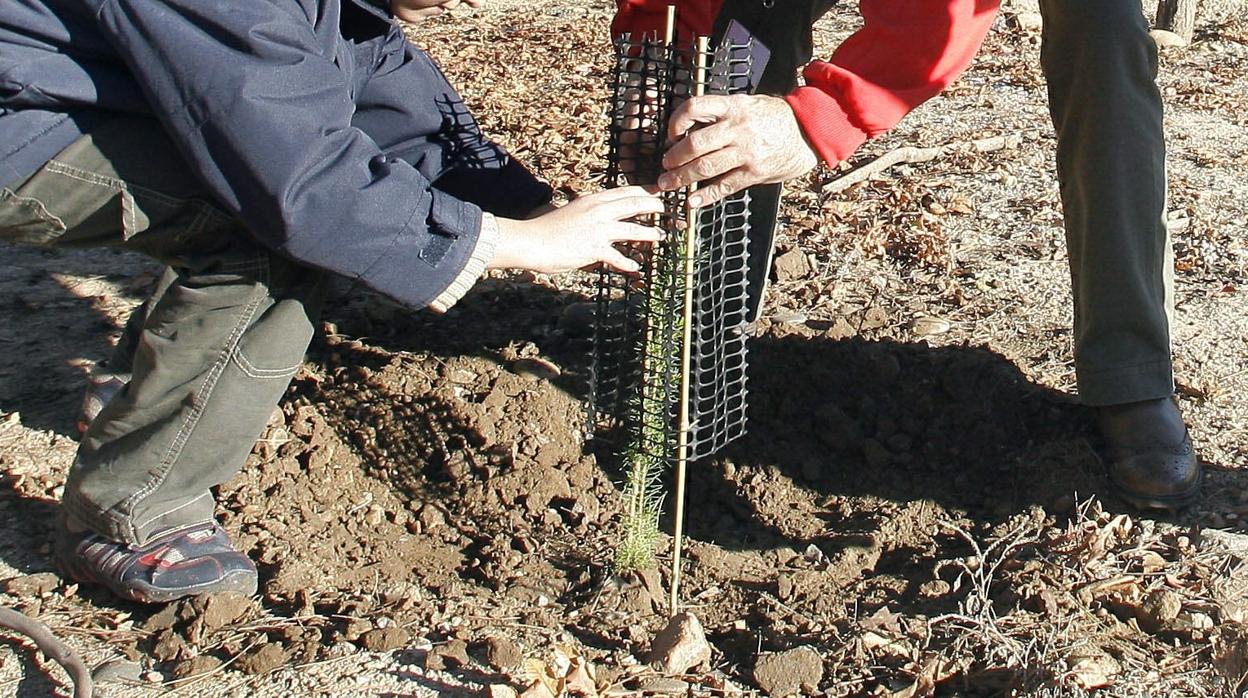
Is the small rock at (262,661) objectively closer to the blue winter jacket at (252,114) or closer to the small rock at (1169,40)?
the blue winter jacket at (252,114)

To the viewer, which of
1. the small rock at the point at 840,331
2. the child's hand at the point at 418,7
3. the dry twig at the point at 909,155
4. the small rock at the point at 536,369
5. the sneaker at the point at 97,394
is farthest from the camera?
the dry twig at the point at 909,155

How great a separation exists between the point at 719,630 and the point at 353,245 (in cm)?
113

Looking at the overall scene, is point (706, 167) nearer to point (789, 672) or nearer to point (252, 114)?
point (252, 114)

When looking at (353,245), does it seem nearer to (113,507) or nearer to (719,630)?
(113,507)

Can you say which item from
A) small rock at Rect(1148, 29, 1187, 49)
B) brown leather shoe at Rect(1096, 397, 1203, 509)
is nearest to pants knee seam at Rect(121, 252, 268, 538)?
brown leather shoe at Rect(1096, 397, 1203, 509)

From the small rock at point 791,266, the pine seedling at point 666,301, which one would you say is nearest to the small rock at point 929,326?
the small rock at point 791,266

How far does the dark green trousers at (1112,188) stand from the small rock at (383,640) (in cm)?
174

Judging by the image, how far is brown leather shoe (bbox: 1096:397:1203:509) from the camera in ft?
9.75

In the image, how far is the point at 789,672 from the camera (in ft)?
8.07

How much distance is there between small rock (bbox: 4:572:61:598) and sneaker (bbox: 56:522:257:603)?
4cm

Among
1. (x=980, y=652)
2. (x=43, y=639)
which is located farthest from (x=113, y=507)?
(x=980, y=652)

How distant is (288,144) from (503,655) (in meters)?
1.04

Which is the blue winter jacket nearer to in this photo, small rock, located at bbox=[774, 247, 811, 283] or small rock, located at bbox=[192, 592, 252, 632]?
small rock, located at bbox=[192, 592, 252, 632]

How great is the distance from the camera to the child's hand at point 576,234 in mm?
2477
